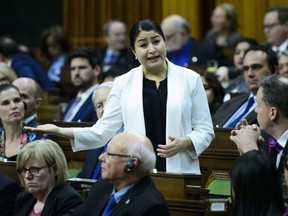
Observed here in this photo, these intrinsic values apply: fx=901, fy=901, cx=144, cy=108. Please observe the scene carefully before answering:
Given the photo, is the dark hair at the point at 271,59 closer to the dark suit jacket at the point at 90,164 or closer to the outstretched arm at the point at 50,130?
the dark suit jacket at the point at 90,164

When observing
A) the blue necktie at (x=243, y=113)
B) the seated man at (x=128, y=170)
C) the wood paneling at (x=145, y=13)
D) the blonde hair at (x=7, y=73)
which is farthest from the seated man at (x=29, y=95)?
the wood paneling at (x=145, y=13)

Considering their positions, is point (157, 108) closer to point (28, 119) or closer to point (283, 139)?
point (283, 139)

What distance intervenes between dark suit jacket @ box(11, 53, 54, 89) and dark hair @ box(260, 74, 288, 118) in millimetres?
4771

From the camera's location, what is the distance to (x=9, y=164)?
18.1ft

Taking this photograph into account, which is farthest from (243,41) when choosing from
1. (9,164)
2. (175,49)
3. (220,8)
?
(9,164)

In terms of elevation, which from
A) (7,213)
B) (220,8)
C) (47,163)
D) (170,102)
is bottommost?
(7,213)

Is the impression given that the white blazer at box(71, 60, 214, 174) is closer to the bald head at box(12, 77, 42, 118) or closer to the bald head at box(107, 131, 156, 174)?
the bald head at box(107, 131, 156, 174)

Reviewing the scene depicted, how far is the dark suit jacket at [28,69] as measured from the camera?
914 centimetres

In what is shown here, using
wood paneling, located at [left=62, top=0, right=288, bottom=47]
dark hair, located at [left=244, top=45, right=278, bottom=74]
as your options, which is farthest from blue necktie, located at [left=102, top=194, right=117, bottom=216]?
wood paneling, located at [left=62, top=0, right=288, bottom=47]

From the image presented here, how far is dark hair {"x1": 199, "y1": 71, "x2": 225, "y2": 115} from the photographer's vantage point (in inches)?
282

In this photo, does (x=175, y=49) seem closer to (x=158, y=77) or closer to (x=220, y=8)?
(x=220, y=8)

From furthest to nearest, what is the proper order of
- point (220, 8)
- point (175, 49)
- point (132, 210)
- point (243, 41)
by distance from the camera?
point (220, 8), point (175, 49), point (243, 41), point (132, 210)

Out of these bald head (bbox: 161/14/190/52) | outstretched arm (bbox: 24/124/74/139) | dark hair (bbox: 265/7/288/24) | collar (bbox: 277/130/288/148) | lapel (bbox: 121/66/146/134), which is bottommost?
collar (bbox: 277/130/288/148)

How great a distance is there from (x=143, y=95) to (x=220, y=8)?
5.05 meters
